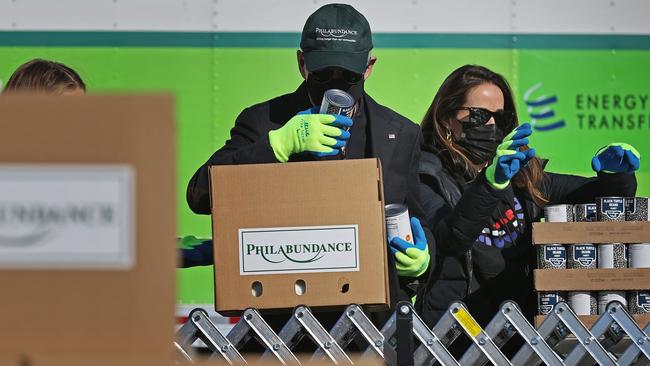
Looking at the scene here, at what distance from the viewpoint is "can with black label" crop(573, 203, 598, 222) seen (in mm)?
4074

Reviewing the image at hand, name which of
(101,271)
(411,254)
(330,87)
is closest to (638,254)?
(411,254)

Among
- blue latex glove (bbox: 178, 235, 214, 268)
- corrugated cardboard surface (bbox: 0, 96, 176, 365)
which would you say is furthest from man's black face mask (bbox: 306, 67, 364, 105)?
corrugated cardboard surface (bbox: 0, 96, 176, 365)

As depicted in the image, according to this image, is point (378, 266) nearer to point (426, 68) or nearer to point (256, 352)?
point (256, 352)

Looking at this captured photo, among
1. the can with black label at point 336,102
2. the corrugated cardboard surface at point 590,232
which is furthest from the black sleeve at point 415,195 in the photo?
the corrugated cardboard surface at point 590,232

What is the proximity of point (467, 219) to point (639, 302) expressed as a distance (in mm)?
721

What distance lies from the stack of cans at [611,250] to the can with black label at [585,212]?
0.8 inches

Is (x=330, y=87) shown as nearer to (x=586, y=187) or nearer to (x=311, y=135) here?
(x=311, y=135)

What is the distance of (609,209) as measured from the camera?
4.06 m

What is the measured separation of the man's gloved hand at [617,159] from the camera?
434cm

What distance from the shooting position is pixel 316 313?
3635mm

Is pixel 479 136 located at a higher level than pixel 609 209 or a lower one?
higher

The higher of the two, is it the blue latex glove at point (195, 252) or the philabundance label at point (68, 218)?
the philabundance label at point (68, 218)

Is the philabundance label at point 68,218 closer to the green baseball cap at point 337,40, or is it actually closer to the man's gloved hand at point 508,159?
the green baseball cap at point 337,40

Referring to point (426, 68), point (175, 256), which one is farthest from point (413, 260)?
point (426, 68)
